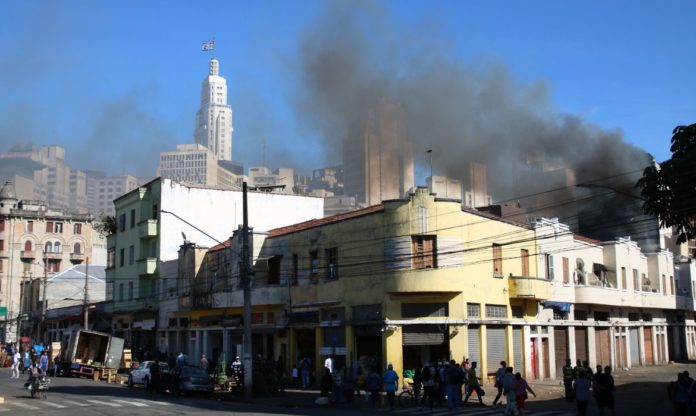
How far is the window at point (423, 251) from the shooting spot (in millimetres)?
32969

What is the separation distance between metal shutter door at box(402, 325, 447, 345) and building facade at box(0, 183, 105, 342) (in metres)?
75.2

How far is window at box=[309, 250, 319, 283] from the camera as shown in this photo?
37562 mm

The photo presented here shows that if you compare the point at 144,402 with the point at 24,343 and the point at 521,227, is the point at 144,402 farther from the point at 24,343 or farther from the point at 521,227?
the point at 24,343

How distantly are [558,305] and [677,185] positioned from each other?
22479 mm

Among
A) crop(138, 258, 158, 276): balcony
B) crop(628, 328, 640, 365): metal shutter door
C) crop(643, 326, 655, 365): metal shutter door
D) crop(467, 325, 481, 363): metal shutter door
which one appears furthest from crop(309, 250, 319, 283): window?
crop(643, 326, 655, 365): metal shutter door

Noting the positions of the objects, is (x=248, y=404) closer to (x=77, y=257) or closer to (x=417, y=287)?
(x=417, y=287)

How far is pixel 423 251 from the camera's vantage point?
33219 millimetres

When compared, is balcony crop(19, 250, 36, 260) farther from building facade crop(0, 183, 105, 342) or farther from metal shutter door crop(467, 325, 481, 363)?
metal shutter door crop(467, 325, 481, 363)

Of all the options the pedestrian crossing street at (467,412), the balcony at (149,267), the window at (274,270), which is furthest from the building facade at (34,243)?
the pedestrian crossing street at (467,412)

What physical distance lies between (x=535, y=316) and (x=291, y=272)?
42.6 feet

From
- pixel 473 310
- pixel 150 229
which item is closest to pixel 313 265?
pixel 473 310

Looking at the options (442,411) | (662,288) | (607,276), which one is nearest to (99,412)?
(442,411)

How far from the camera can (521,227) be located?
127 ft

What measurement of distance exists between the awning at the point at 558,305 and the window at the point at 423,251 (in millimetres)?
9044
